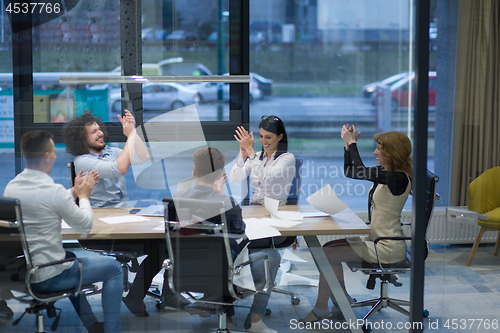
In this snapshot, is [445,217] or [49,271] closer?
[49,271]

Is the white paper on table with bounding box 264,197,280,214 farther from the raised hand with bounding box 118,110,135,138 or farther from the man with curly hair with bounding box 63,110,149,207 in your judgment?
the raised hand with bounding box 118,110,135,138

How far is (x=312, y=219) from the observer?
9.47 ft

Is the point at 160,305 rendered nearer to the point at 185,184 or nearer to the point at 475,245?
the point at 185,184

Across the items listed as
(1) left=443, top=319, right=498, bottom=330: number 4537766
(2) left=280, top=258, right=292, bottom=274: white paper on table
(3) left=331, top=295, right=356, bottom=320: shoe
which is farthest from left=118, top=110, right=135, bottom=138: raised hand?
(1) left=443, top=319, right=498, bottom=330: number 4537766

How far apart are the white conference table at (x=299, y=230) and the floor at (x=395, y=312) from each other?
7 cm

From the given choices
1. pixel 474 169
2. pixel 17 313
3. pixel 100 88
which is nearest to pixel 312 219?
pixel 474 169

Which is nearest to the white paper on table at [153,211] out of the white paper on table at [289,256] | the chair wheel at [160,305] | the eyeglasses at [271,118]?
the chair wheel at [160,305]

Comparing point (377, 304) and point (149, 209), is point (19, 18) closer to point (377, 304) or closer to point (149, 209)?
point (149, 209)

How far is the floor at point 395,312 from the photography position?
2717 mm

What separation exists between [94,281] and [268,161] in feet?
4.04

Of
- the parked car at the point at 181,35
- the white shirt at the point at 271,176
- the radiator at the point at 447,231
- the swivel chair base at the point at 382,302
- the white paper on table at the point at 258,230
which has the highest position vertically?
the parked car at the point at 181,35

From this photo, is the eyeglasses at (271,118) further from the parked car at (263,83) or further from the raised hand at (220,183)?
the raised hand at (220,183)

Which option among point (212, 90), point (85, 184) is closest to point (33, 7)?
point (85, 184)

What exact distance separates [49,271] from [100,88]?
104 cm
